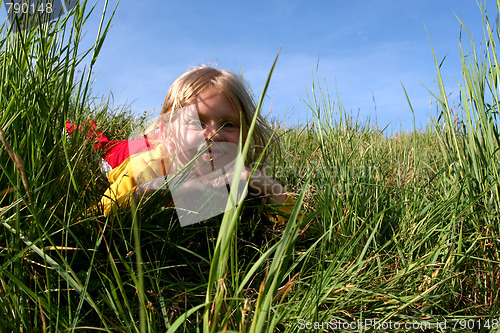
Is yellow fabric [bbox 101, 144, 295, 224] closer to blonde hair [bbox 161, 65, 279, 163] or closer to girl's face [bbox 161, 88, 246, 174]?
girl's face [bbox 161, 88, 246, 174]

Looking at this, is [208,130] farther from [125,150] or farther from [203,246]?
[125,150]

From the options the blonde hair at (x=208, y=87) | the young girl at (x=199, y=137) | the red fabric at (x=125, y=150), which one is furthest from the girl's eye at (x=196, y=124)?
the red fabric at (x=125, y=150)

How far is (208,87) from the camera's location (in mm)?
1819

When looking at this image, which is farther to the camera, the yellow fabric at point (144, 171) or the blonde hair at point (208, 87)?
the blonde hair at point (208, 87)

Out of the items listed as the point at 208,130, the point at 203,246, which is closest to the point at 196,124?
the point at 208,130

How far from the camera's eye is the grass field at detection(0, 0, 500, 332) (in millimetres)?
842

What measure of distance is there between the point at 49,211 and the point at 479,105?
1409mm

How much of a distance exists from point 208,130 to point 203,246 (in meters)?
0.54

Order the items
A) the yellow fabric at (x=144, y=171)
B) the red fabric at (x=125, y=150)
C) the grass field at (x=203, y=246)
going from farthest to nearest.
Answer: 1. the red fabric at (x=125, y=150)
2. the yellow fabric at (x=144, y=171)
3. the grass field at (x=203, y=246)

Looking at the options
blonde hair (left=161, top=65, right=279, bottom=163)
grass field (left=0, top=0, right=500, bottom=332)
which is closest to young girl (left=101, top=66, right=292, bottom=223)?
blonde hair (left=161, top=65, right=279, bottom=163)

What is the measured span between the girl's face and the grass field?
0.29 meters

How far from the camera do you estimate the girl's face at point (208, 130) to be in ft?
5.22

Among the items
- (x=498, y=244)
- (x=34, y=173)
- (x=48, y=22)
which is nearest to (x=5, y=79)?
(x=48, y=22)

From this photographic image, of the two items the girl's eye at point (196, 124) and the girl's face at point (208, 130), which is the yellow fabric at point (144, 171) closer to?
the girl's face at point (208, 130)
